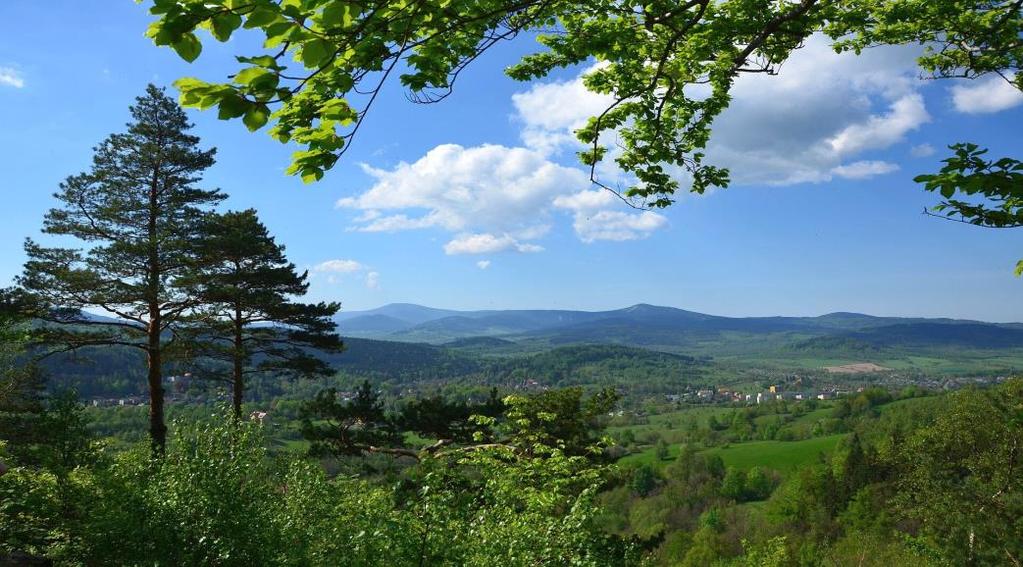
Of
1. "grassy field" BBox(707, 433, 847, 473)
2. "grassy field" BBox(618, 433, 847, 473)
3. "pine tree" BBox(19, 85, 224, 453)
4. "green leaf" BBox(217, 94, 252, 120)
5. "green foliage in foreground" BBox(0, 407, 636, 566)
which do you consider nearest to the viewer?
"green leaf" BBox(217, 94, 252, 120)

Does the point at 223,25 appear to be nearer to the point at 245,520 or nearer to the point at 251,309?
the point at 245,520

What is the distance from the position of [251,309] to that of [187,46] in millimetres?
18046

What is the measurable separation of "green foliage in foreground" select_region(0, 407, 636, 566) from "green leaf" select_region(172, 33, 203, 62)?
547 centimetres

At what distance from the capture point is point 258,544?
7.10 meters

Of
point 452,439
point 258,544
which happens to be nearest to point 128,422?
point 452,439

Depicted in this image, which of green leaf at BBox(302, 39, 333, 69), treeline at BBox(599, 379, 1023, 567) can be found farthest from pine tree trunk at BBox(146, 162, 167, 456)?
green leaf at BBox(302, 39, 333, 69)

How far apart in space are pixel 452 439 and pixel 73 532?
1106 centimetres

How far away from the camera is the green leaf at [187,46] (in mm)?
2055

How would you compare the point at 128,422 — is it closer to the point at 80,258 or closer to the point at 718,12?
the point at 80,258

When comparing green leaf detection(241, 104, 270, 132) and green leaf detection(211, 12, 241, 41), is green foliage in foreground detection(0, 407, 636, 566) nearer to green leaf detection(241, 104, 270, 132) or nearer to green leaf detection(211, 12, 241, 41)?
green leaf detection(241, 104, 270, 132)

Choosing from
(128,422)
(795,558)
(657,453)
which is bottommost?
(657,453)

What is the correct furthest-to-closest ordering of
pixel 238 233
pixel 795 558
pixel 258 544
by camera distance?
pixel 795 558
pixel 238 233
pixel 258 544

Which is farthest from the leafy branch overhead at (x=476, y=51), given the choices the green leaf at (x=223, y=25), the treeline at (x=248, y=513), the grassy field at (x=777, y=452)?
the grassy field at (x=777, y=452)

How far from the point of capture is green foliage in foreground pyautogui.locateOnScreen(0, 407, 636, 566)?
21.8ft
